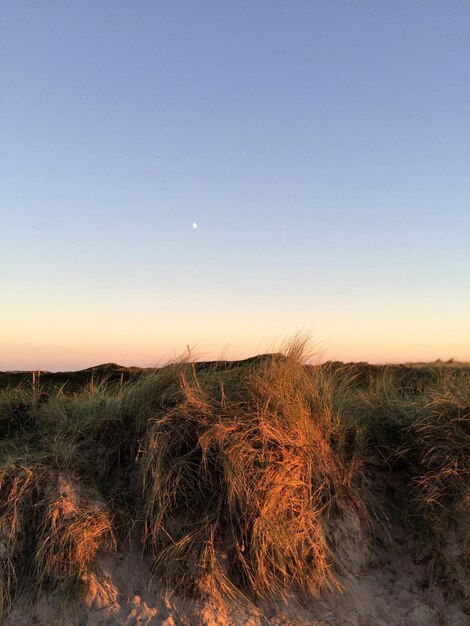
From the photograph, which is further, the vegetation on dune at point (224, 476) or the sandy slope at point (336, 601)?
the vegetation on dune at point (224, 476)

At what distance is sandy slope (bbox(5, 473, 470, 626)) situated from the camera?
4379 mm

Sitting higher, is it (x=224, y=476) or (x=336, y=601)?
(x=224, y=476)

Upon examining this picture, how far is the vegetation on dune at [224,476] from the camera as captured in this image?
15.3 feet

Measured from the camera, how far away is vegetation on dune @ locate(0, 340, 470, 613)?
4.65 meters

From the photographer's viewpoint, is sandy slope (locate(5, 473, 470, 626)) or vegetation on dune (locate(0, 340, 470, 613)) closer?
sandy slope (locate(5, 473, 470, 626))

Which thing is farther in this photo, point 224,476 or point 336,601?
point 224,476

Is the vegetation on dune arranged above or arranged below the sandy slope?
above

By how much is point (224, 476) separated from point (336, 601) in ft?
4.67

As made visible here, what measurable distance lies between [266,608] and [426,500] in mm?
1880

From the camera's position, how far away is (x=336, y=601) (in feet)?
15.3

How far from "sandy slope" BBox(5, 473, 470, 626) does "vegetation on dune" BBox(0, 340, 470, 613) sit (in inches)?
4.7

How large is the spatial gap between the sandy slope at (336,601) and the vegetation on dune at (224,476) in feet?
0.39

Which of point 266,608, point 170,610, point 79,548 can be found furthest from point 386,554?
point 79,548

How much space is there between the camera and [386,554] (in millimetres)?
5219
